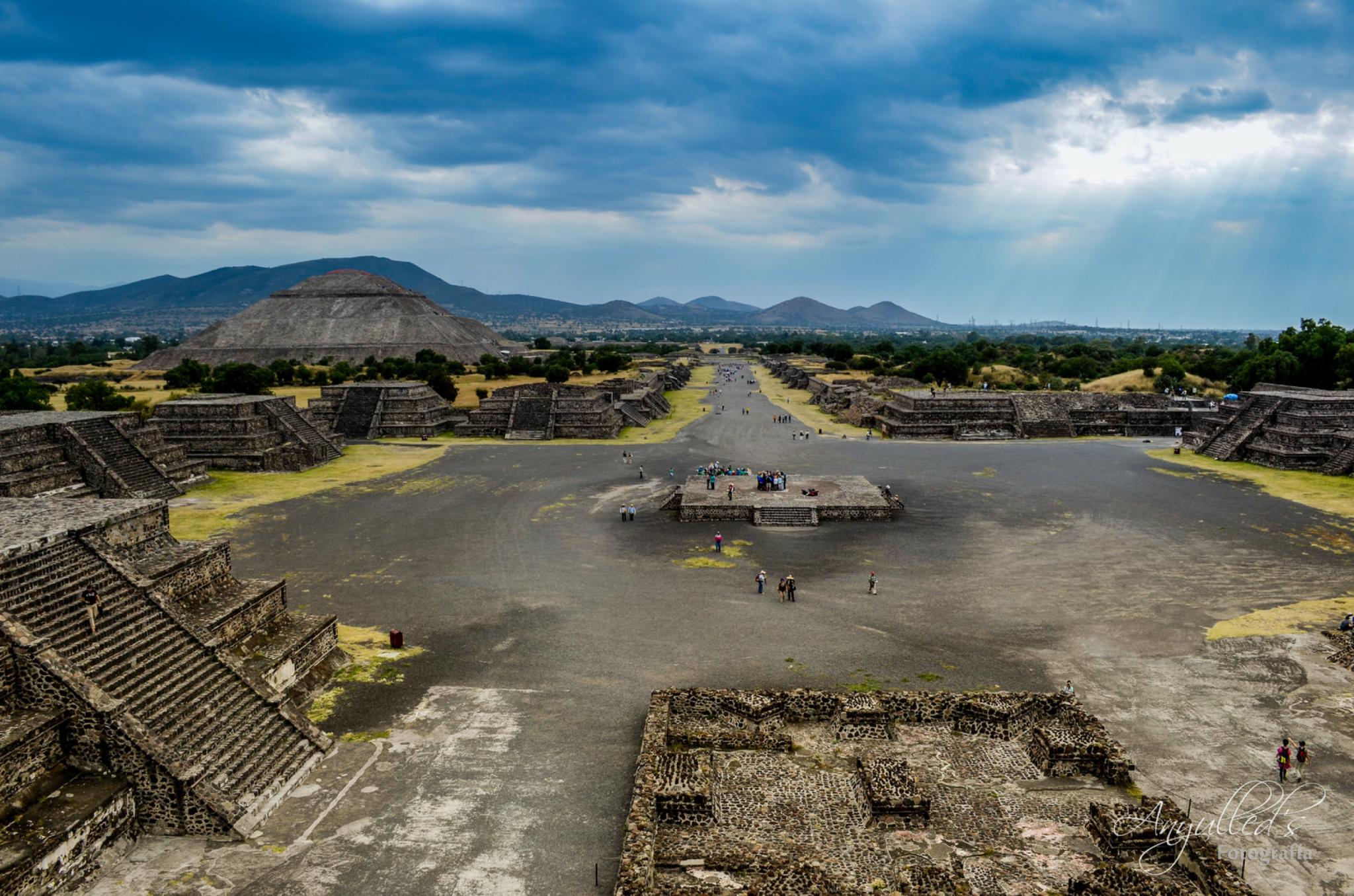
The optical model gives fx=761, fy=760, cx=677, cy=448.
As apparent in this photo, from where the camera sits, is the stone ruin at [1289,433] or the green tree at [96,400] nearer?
the stone ruin at [1289,433]

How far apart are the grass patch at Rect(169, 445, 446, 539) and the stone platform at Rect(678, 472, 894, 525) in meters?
17.9

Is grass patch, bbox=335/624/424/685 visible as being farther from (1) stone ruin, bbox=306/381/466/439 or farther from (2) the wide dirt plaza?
(1) stone ruin, bbox=306/381/466/439

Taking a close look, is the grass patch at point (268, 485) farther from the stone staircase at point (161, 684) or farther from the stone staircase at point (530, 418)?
the stone staircase at point (161, 684)

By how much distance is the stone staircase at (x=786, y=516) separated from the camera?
34.8m

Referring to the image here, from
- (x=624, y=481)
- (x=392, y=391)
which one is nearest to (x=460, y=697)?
(x=624, y=481)

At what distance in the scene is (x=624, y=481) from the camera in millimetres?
43750

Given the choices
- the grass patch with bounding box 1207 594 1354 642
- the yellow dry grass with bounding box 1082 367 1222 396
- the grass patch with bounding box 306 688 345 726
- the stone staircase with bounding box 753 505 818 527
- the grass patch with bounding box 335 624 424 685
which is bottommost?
the grass patch with bounding box 306 688 345 726

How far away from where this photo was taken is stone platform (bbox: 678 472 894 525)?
115 feet

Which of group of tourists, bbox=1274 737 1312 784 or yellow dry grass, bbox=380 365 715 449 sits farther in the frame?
yellow dry grass, bbox=380 365 715 449

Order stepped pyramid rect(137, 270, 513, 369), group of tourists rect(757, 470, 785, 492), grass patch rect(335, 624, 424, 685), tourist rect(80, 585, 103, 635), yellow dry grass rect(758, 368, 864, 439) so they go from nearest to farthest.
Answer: tourist rect(80, 585, 103, 635) → grass patch rect(335, 624, 424, 685) → group of tourists rect(757, 470, 785, 492) → yellow dry grass rect(758, 368, 864, 439) → stepped pyramid rect(137, 270, 513, 369)

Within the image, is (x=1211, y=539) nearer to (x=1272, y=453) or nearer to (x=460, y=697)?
(x=1272, y=453)

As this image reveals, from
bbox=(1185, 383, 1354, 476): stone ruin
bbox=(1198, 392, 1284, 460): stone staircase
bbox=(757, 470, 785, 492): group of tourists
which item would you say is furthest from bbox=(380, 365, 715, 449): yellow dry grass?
bbox=(1185, 383, 1354, 476): stone ruin

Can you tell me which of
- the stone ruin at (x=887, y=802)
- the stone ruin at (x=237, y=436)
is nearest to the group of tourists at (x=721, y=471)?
the stone ruin at (x=887, y=802)
